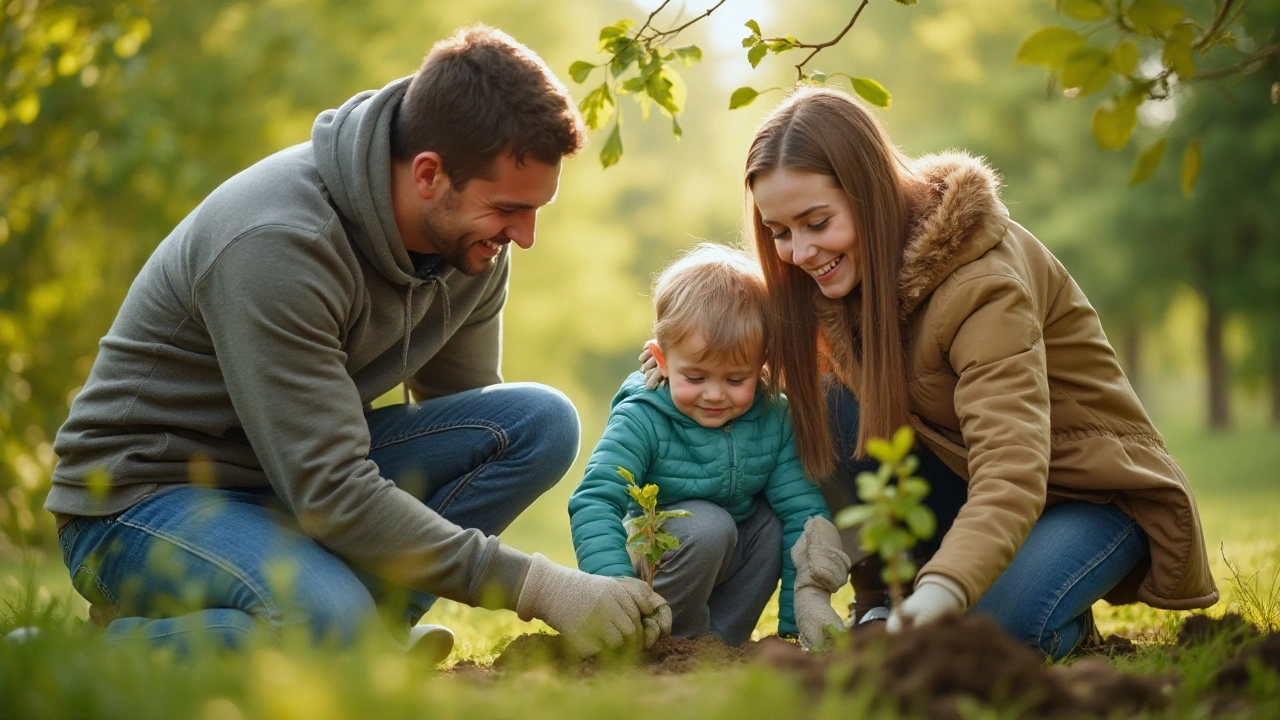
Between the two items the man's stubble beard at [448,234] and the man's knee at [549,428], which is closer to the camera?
the man's stubble beard at [448,234]

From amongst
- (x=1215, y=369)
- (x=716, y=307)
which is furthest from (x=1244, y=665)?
(x=1215, y=369)

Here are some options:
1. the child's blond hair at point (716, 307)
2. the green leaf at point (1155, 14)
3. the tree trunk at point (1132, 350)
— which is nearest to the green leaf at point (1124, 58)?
the green leaf at point (1155, 14)

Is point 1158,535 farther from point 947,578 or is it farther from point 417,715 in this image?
point 417,715

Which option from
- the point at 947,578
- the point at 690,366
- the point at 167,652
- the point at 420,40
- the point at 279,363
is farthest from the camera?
the point at 420,40

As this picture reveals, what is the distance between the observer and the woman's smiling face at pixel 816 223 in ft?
9.61

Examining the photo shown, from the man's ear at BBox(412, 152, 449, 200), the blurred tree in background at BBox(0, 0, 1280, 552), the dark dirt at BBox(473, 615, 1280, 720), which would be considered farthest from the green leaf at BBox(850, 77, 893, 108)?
the dark dirt at BBox(473, 615, 1280, 720)

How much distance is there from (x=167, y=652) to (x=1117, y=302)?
1697 cm

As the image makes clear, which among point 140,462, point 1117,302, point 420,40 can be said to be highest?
point 420,40

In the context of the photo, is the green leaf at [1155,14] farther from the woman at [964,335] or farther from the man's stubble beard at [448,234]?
the man's stubble beard at [448,234]

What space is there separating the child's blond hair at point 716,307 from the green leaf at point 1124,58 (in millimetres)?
1347

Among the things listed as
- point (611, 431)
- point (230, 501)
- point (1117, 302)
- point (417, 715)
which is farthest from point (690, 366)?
point (1117, 302)

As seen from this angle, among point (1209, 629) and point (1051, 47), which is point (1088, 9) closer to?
point (1051, 47)

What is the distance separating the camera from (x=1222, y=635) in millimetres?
2311

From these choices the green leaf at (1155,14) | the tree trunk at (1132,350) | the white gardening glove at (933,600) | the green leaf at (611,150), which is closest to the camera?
the green leaf at (1155,14)
